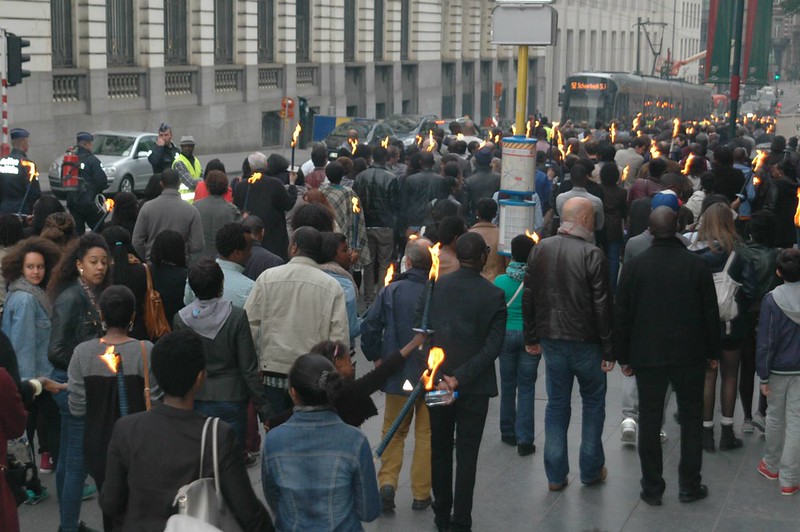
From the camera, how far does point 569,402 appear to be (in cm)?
809

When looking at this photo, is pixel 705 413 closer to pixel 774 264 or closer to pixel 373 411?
pixel 774 264

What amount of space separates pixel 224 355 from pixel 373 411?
4.70 ft

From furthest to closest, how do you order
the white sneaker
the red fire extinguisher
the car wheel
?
the car wheel → the red fire extinguisher → the white sneaker

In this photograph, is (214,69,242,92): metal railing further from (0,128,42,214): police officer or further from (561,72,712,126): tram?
(0,128,42,214): police officer

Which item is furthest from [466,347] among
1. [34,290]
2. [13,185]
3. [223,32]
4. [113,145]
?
[223,32]

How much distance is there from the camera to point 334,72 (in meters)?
47.8

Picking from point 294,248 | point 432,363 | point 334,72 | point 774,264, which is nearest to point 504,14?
point 774,264

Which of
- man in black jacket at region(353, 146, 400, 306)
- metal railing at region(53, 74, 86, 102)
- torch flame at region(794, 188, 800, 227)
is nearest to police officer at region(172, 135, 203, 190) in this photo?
man in black jacket at region(353, 146, 400, 306)

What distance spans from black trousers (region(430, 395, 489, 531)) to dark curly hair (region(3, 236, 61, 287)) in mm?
2483

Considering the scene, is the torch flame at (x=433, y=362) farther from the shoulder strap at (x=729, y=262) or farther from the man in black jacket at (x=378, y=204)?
the man in black jacket at (x=378, y=204)

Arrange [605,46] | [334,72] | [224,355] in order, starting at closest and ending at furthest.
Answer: [224,355] → [334,72] → [605,46]

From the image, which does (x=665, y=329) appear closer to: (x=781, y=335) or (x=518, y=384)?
(x=781, y=335)

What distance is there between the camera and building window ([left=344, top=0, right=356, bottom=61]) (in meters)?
50.0

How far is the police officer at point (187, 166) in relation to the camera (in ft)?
46.8
